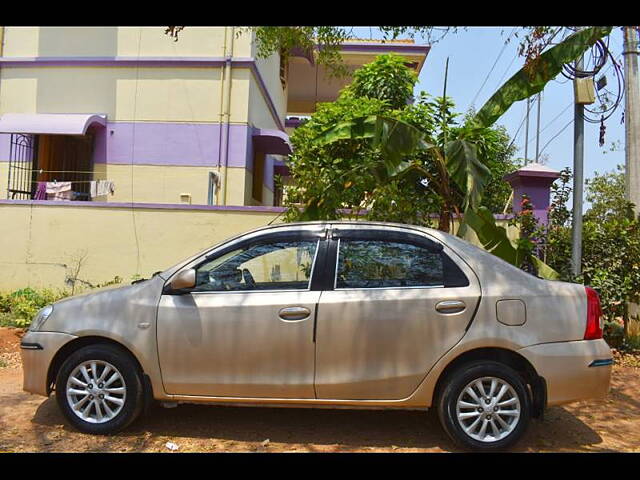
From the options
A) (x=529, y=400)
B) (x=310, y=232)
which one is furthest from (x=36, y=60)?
(x=529, y=400)

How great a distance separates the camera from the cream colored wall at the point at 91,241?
9.80 metres

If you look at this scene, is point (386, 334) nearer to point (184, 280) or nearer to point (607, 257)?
point (184, 280)

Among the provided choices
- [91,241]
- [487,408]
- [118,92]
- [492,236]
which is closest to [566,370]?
[487,408]

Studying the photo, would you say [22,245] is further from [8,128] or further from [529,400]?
[529,400]

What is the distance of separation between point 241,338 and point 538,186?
220 inches

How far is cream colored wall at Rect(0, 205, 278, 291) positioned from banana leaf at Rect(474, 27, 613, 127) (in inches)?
199

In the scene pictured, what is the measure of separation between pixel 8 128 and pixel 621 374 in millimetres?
11892

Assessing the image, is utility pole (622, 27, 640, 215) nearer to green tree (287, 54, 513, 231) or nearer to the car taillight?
green tree (287, 54, 513, 231)

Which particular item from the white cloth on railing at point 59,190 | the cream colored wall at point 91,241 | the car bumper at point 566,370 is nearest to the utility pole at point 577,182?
the car bumper at point 566,370

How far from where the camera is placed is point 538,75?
6.83 meters

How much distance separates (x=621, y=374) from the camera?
22.0 feet

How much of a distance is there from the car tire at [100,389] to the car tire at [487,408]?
7.91 feet

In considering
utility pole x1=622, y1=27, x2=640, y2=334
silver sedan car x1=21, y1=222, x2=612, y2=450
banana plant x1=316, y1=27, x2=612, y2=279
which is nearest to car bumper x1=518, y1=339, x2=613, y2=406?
silver sedan car x1=21, y1=222, x2=612, y2=450

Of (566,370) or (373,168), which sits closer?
(566,370)
